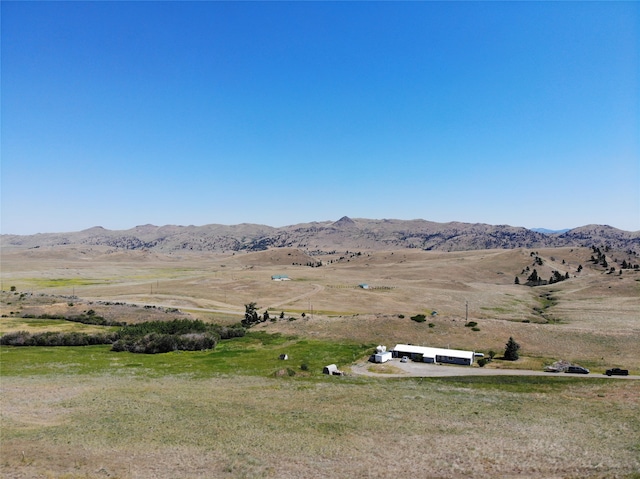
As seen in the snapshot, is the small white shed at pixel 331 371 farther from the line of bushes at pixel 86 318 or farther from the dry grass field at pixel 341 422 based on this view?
the line of bushes at pixel 86 318

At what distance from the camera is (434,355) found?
68688mm

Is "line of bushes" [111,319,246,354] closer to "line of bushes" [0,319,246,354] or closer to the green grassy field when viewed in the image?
"line of bushes" [0,319,246,354]

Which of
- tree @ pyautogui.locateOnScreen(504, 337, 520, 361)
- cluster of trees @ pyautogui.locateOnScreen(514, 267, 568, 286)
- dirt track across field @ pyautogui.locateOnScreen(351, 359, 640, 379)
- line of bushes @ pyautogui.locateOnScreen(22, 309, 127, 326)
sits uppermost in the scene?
cluster of trees @ pyautogui.locateOnScreen(514, 267, 568, 286)

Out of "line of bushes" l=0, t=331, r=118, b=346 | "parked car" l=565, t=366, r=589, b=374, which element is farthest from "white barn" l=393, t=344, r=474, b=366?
"line of bushes" l=0, t=331, r=118, b=346

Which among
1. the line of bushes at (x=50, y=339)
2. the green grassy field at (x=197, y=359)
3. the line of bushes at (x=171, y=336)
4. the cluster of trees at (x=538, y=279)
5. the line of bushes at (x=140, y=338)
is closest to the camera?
the green grassy field at (x=197, y=359)

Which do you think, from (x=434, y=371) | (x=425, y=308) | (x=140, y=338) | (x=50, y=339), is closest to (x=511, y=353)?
(x=434, y=371)

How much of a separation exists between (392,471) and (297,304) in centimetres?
10742

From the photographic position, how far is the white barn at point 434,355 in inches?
2616

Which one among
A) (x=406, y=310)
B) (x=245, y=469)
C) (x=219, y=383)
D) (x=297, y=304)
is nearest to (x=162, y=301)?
(x=297, y=304)

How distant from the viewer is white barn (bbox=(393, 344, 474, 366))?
66438 mm

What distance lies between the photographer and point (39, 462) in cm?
2697

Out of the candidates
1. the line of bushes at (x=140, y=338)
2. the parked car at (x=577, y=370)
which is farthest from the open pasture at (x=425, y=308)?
the line of bushes at (x=140, y=338)

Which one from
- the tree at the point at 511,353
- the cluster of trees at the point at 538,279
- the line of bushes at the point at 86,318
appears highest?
the cluster of trees at the point at 538,279

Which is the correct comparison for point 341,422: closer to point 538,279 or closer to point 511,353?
point 511,353
